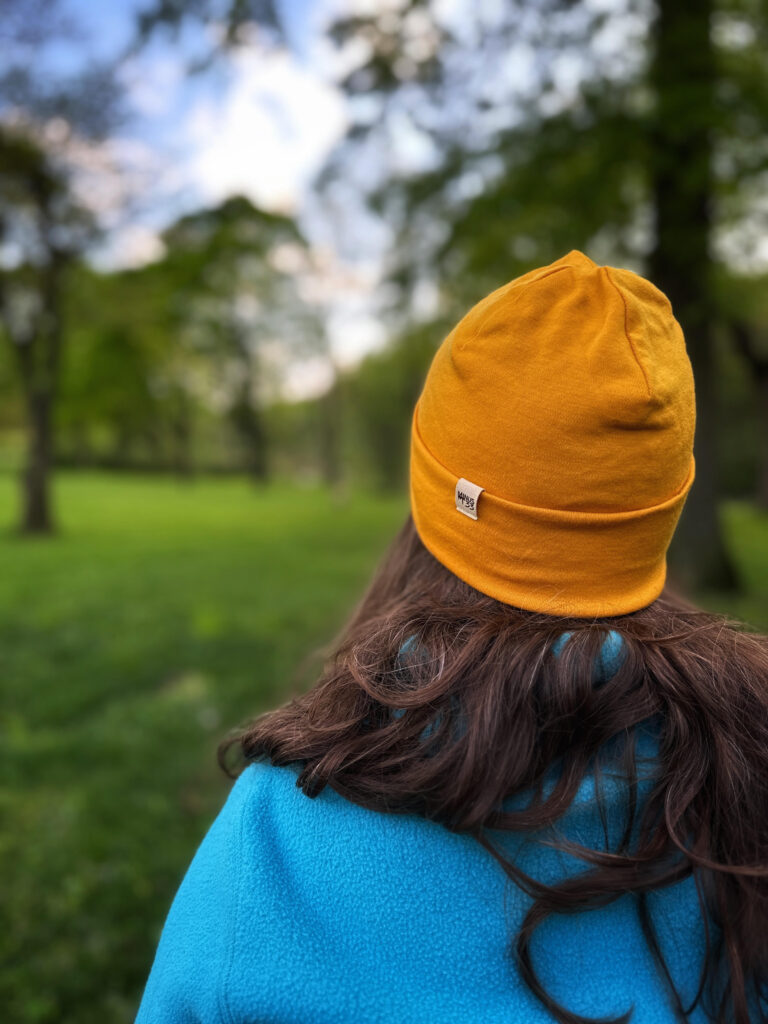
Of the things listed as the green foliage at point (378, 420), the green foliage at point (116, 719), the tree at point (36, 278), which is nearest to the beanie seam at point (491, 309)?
the green foliage at point (116, 719)

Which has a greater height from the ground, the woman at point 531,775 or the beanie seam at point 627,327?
the beanie seam at point 627,327

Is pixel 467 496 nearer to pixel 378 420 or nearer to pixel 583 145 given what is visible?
pixel 583 145

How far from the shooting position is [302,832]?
97 centimetres

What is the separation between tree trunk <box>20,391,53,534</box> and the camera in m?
14.2

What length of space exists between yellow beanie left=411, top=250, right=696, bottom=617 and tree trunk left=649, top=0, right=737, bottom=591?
5569 mm

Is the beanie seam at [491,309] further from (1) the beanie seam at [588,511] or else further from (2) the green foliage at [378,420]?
(2) the green foliage at [378,420]

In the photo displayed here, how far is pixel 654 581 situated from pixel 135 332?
18.4 metres

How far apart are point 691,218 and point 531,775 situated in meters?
7.45

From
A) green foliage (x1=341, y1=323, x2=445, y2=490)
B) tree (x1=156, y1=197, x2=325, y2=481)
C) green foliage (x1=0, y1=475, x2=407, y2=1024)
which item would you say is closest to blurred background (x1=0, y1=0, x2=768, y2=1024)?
green foliage (x1=0, y1=475, x2=407, y2=1024)

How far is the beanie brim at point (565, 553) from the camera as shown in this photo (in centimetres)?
→ 114

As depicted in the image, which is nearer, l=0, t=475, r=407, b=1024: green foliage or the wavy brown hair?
the wavy brown hair

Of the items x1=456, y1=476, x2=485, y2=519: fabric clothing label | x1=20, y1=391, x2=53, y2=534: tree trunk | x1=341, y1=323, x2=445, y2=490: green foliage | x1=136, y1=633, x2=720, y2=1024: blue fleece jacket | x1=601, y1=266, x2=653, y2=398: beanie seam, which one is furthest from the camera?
x1=341, y1=323, x2=445, y2=490: green foliage

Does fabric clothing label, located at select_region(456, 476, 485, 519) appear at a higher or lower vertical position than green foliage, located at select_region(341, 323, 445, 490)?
higher

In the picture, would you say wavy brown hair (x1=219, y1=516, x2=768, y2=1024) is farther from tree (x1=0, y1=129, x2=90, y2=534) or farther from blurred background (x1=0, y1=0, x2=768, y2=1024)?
tree (x1=0, y1=129, x2=90, y2=534)
